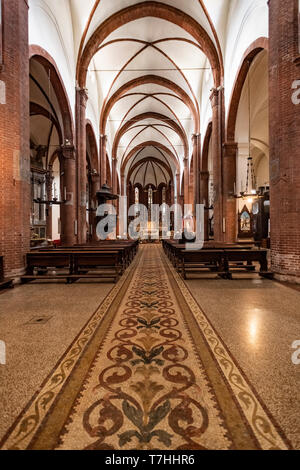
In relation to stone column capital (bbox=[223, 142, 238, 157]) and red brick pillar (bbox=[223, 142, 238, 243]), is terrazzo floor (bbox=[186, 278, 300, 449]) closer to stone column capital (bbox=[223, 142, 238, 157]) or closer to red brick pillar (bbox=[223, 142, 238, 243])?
red brick pillar (bbox=[223, 142, 238, 243])

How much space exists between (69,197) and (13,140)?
16.1 feet

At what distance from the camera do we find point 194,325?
327 cm

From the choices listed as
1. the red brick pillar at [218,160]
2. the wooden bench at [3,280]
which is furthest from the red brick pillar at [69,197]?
the red brick pillar at [218,160]

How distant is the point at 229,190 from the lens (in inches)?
439

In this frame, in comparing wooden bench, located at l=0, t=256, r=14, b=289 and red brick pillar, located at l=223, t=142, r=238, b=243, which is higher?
red brick pillar, located at l=223, t=142, r=238, b=243

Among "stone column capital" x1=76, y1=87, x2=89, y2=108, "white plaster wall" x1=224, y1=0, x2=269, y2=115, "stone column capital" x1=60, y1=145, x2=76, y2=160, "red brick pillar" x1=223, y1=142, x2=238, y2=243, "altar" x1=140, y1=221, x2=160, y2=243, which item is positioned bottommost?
"altar" x1=140, y1=221, x2=160, y2=243

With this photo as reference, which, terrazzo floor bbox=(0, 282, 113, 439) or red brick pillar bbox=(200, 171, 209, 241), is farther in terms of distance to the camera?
red brick pillar bbox=(200, 171, 209, 241)

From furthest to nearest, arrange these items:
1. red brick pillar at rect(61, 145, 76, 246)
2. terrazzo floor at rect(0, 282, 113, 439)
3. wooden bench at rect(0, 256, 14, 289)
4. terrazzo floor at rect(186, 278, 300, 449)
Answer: red brick pillar at rect(61, 145, 76, 246) < wooden bench at rect(0, 256, 14, 289) < terrazzo floor at rect(0, 282, 113, 439) < terrazzo floor at rect(186, 278, 300, 449)

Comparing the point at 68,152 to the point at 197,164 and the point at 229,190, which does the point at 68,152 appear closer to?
the point at 229,190

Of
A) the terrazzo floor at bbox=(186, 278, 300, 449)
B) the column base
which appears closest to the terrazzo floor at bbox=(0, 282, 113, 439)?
the terrazzo floor at bbox=(186, 278, 300, 449)

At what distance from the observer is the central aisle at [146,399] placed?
1488 mm

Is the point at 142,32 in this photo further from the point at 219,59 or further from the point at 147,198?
the point at 147,198

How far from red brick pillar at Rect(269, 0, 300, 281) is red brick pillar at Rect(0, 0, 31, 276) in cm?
622

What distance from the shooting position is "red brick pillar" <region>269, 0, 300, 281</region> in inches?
232
